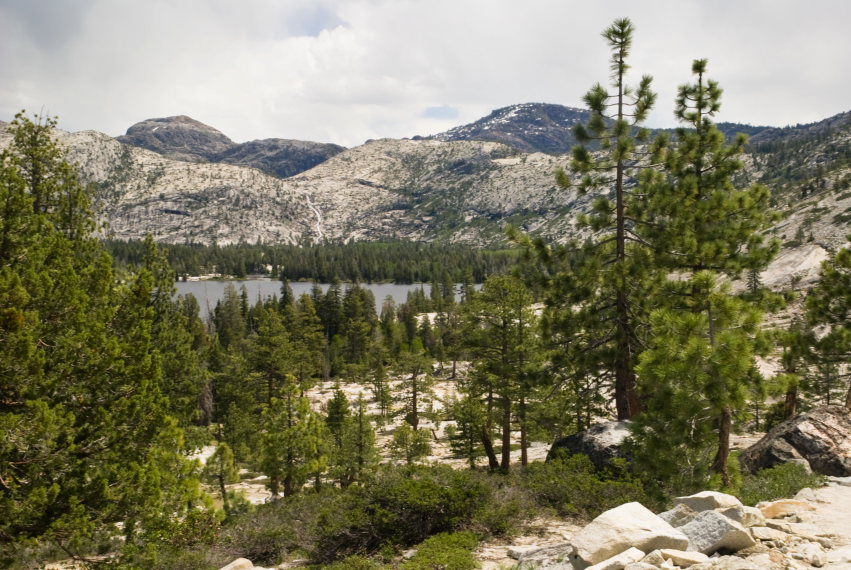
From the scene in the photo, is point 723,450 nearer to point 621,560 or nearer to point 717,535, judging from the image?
point 717,535

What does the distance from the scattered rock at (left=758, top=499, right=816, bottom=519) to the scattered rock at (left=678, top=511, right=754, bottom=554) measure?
202cm

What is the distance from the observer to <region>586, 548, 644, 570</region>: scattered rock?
596cm

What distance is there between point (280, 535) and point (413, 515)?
3330 mm

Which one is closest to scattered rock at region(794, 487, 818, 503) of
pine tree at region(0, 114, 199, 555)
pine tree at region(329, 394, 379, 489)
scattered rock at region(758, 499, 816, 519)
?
scattered rock at region(758, 499, 816, 519)

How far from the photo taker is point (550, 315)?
→ 15.6 m

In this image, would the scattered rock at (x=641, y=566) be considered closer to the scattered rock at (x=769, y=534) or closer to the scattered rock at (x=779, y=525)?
the scattered rock at (x=769, y=534)

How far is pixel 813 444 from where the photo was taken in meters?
13.5

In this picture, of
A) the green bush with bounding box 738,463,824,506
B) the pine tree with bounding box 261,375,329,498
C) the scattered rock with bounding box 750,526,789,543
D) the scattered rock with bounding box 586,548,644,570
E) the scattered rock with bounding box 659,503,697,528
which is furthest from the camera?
the pine tree with bounding box 261,375,329,498

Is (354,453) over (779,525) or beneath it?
beneath

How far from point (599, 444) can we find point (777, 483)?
4.65 m

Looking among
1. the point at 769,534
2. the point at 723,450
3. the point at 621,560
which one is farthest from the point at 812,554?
the point at 723,450

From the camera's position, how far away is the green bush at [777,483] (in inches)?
399

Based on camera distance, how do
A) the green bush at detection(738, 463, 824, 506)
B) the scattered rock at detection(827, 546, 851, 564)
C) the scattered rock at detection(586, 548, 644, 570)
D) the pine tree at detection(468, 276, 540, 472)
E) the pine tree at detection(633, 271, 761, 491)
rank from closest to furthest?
1. the scattered rock at detection(827, 546, 851, 564)
2. the scattered rock at detection(586, 548, 644, 570)
3. the pine tree at detection(633, 271, 761, 491)
4. the green bush at detection(738, 463, 824, 506)
5. the pine tree at detection(468, 276, 540, 472)

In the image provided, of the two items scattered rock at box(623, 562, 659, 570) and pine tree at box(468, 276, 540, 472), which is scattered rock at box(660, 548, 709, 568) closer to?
scattered rock at box(623, 562, 659, 570)
